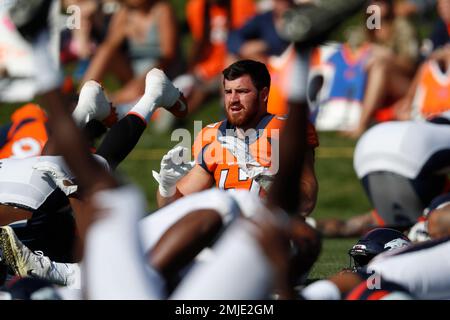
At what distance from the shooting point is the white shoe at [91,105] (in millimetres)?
6148

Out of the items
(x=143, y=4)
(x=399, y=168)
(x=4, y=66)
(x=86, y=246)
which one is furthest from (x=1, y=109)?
(x=86, y=246)

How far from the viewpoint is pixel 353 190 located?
1050 cm

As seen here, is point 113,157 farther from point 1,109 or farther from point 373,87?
point 1,109

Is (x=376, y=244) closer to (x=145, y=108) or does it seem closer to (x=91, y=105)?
(x=145, y=108)

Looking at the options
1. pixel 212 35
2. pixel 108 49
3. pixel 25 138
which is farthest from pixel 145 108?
pixel 212 35

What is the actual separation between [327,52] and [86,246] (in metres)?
7.76

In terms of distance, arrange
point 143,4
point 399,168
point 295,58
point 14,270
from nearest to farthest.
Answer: point 295,58 → point 14,270 → point 399,168 → point 143,4

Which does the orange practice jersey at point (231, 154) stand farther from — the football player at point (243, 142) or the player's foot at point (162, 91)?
the player's foot at point (162, 91)

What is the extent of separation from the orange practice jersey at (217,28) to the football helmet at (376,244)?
6.26 m

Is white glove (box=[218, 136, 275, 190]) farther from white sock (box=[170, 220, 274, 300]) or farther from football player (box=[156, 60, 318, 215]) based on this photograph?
white sock (box=[170, 220, 274, 300])

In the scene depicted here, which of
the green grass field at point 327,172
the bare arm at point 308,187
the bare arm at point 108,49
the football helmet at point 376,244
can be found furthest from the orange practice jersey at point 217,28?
the football helmet at point 376,244

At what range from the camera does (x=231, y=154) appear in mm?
5906

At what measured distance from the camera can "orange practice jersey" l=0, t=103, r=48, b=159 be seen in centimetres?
698
